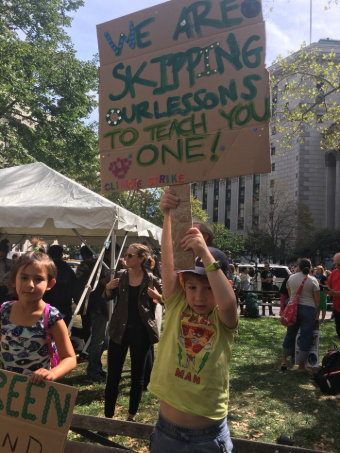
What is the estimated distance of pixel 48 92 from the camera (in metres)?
17.8

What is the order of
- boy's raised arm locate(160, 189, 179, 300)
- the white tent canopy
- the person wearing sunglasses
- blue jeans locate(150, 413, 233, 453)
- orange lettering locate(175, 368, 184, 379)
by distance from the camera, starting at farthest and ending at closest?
the person wearing sunglasses → the white tent canopy → boy's raised arm locate(160, 189, 179, 300) → orange lettering locate(175, 368, 184, 379) → blue jeans locate(150, 413, 233, 453)

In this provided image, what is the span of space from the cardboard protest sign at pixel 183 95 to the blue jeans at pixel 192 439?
1251 mm

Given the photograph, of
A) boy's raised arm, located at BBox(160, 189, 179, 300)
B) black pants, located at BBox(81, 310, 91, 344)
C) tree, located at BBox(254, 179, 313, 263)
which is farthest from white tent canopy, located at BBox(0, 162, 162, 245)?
tree, located at BBox(254, 179, 313, 263)

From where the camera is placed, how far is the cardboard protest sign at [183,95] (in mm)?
2205

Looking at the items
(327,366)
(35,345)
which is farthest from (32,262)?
(327,366)

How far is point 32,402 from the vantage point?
6.49 feet

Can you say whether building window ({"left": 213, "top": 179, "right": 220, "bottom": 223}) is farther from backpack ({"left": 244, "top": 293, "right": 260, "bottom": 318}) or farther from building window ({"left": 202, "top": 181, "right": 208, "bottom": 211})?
backpack ({"left": 244, "top": 293, "right": 260, "bottom": 318})

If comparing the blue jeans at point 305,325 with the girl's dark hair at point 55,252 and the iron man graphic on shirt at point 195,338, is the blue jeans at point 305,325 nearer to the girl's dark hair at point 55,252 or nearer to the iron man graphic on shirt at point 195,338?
the girl's dark hair at point 55,252

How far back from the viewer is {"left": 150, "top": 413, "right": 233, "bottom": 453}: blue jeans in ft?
5.89

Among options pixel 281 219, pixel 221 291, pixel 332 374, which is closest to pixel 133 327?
pixel 221 291

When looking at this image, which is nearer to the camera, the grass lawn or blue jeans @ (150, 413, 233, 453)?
blue jeans @ (150, 413, 233, 453)

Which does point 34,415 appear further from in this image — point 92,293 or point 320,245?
point 320,245

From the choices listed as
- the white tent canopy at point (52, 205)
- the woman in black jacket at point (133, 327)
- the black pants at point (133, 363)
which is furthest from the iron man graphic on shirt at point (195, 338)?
the white tent canopy at point (52, 205)

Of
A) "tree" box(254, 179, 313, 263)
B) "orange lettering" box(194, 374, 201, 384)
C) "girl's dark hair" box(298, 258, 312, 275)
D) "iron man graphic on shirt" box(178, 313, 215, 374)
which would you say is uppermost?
"tree" box(254, 179, 313, 263)
